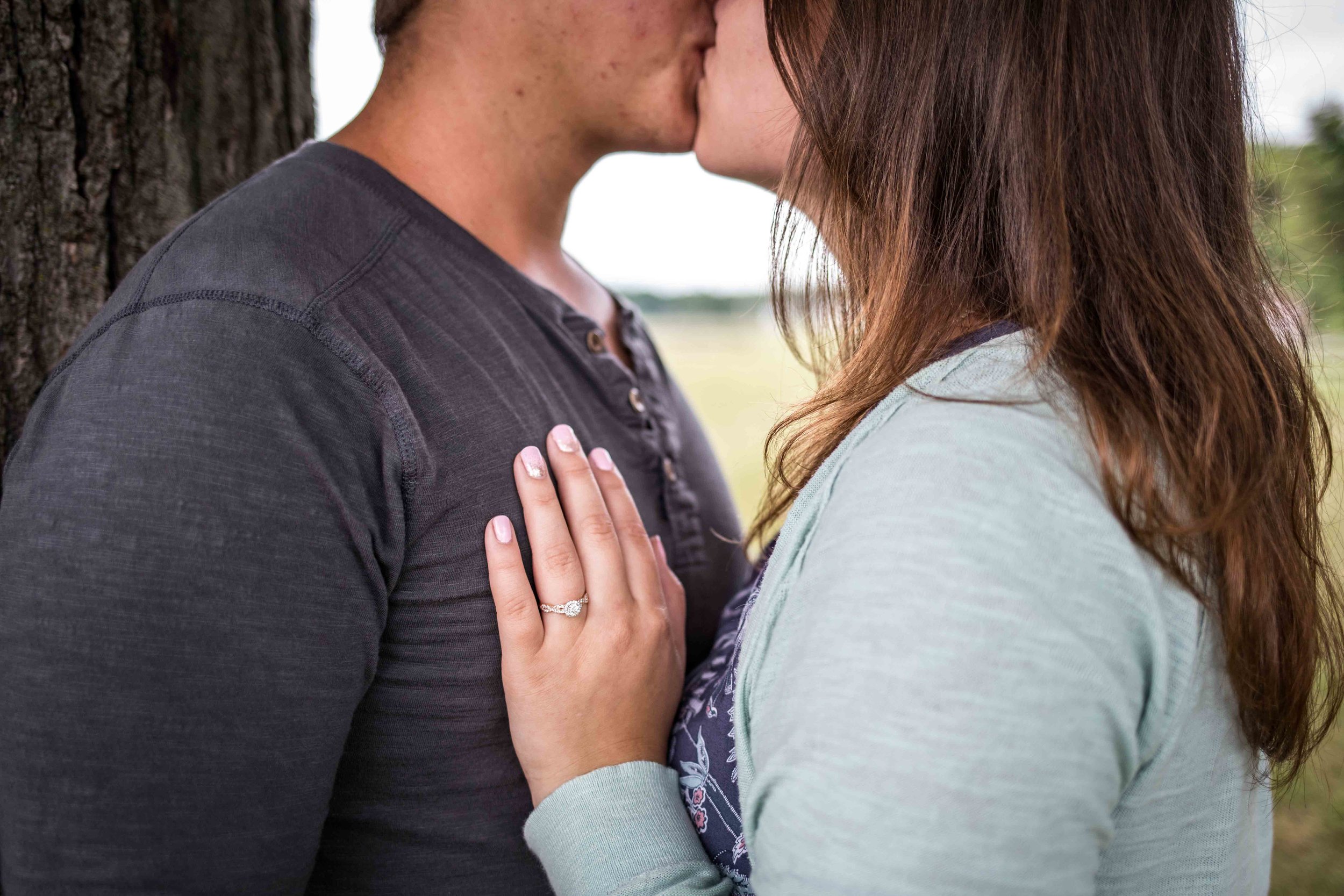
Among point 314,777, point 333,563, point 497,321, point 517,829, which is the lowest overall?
point 517,829

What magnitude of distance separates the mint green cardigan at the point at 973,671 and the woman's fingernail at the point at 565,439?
0.41 meters

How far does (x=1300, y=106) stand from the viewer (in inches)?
65.2

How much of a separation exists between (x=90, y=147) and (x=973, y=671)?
138cm

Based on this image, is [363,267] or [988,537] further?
[363,267]

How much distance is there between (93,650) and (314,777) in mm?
245

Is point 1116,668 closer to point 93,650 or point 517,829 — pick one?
point 517,829

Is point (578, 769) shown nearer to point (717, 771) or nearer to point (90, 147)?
point (717, 771)

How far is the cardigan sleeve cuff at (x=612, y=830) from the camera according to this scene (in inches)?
36.2

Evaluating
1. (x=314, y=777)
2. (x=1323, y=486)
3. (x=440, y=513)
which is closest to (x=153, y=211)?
(x=440, y=513)

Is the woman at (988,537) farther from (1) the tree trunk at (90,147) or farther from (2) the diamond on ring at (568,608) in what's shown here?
(1) the tree trunk at (90,147)

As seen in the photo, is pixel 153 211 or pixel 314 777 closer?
pixel 314 777

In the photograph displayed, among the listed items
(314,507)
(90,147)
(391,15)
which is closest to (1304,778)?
(314,507)

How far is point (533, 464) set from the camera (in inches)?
41.2

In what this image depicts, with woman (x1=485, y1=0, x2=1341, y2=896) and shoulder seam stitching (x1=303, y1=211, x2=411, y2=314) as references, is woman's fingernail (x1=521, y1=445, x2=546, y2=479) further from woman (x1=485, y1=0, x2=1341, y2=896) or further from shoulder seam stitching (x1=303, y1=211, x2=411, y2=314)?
shoulder seam stitching (x1=303, y1=211, x2=411, y2=314)
